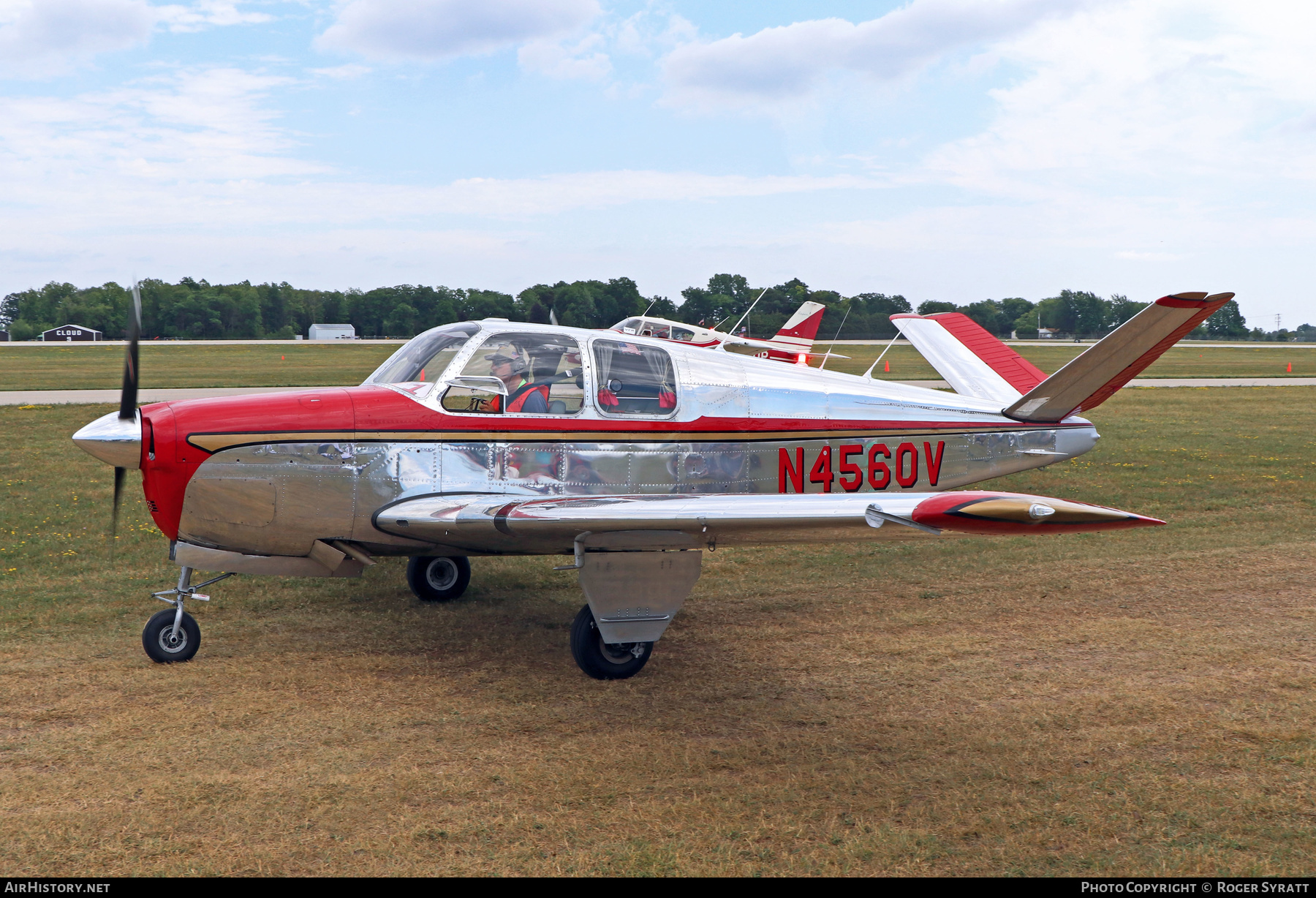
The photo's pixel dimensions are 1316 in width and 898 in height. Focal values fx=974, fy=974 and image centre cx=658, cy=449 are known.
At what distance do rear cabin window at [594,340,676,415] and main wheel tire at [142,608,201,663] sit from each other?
3210 mm

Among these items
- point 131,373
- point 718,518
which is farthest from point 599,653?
point 131,373

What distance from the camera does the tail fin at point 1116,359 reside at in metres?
6.00

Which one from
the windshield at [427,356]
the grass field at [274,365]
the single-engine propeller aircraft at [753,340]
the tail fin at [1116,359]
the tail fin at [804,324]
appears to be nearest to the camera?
the tail fin at [1116,359]

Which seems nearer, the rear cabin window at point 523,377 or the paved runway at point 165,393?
the rear cabin window at point 523,377

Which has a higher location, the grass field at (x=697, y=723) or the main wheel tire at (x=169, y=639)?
the main wheel tire at (x=169, y=639)

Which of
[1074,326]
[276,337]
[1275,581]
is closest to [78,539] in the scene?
[1275,581]

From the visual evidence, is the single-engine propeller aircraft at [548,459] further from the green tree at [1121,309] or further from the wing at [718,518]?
the green tree at [1121,309]

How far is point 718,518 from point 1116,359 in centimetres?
351

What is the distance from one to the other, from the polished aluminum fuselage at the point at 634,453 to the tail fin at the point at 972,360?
81 centimetres

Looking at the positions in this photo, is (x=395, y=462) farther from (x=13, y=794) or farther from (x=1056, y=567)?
(x=1056, y=567)

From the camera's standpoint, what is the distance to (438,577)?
27.8 ft

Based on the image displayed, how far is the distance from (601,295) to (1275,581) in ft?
176

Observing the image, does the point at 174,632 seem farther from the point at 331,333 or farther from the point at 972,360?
the point at 331,333

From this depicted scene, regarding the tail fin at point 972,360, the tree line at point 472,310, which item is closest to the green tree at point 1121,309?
the tree line at point 472,310
